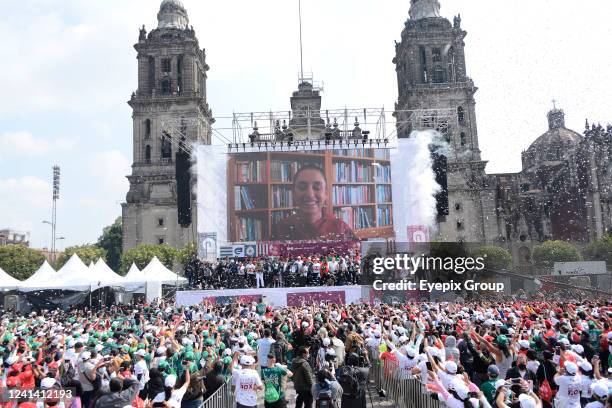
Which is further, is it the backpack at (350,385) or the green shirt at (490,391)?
the backpack at (350,385)

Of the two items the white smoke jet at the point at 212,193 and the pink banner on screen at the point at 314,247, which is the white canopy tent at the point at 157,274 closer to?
the white smoke jet at the point at 212,193

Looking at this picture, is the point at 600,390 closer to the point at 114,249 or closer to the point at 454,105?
the point at 454,105

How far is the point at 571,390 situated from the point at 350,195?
27.8 metres

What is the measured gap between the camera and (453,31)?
62.3m

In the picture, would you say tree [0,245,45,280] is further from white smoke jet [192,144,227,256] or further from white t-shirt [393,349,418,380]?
white t-shirt [393,349,418,380]

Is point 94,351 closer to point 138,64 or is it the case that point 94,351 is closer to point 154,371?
point 154,371

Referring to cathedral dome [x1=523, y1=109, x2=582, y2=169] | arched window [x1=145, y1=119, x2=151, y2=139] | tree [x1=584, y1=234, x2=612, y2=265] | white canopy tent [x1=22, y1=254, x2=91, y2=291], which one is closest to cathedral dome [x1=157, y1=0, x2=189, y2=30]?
arched window [x1=145, y1=119, x2=151, y2=139]

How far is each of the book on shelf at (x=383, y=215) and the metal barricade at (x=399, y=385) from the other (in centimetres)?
2101

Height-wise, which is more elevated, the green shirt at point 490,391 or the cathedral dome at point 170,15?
the cathedral dome at point 170,15

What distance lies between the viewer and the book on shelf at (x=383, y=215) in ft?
118

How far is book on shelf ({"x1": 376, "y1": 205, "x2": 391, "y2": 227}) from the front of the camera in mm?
35969

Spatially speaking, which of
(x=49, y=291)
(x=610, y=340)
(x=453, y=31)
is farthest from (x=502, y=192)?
(x=610, y=340)

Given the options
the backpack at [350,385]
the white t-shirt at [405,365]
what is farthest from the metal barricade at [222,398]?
the white t-shirt at [405,365]

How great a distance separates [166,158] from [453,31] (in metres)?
34.2
